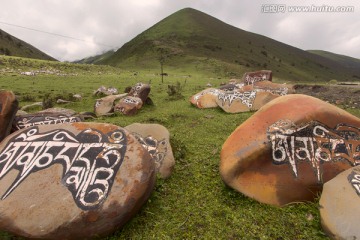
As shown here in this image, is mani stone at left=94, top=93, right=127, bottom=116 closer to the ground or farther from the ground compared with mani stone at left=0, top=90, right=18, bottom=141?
closer to the ground

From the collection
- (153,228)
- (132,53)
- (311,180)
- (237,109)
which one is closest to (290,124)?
(311,180)

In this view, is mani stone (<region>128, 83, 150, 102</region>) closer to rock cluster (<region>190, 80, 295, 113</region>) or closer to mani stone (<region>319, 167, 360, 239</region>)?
rock cluster (<region>190, 80, 295, 113</region>)

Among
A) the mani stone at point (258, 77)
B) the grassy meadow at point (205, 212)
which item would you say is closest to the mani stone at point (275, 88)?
the mani stone at point (258, 77)

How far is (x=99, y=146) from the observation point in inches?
166

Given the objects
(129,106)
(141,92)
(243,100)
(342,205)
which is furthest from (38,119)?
(342,205)

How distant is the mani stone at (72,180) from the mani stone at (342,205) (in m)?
2.41

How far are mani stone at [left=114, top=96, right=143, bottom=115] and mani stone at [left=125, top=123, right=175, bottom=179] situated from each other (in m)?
3.80

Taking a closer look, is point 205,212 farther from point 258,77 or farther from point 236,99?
point 258,77

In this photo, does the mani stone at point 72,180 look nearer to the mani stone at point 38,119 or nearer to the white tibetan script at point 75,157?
the white tibetan script at point 75,157

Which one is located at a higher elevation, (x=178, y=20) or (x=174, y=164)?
(x=178, y=20)

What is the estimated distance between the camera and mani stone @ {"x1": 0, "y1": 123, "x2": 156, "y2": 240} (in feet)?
10.9

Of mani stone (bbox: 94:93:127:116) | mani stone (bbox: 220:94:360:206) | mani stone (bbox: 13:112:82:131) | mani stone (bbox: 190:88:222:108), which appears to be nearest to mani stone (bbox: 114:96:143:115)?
mani stone (bbox: 94:93:127:116)

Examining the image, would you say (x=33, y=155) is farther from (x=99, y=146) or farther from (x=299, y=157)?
(x=299, y=157)

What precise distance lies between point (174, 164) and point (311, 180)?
2310mm
